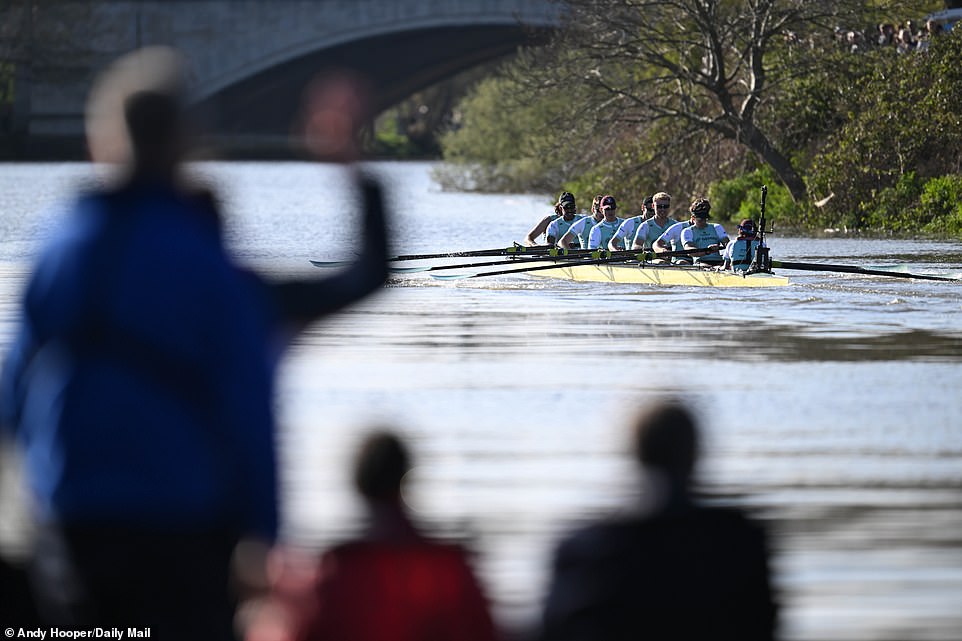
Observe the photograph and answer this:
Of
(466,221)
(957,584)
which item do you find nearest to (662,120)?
(466,221)

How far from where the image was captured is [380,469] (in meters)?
4.41

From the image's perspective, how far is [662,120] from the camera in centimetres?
3944

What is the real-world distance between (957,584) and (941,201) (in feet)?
94.7

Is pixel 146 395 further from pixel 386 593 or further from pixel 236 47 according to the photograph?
pixel 236 47

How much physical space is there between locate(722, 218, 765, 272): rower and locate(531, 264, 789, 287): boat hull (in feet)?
0.65

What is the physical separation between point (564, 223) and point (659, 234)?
2.77m

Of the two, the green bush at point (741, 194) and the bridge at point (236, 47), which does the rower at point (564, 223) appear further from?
the bridge at point (236, 47)

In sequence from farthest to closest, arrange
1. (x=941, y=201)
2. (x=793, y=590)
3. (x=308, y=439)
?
1. (x=941, y=201)
2. (x=308, y=439)
3. (x=793, y=590)

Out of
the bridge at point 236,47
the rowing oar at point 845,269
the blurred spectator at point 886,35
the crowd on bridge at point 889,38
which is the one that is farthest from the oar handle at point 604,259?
the bridge at point 236,47

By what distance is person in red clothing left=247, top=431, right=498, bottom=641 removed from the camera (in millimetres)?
4227

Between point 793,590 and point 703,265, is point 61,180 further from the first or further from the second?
point 793,590

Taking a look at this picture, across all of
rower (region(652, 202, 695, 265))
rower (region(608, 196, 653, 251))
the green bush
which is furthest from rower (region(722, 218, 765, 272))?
→ the green bush

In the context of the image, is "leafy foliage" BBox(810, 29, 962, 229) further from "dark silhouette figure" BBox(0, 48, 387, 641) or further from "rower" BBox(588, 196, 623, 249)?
"dark silhouette figure" BBox(0, 48, 387, 641)

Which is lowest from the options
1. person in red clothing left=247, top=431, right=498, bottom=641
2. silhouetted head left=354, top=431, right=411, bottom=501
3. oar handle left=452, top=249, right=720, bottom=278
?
oar handle left=452, top=249, right=720, bottom=278
